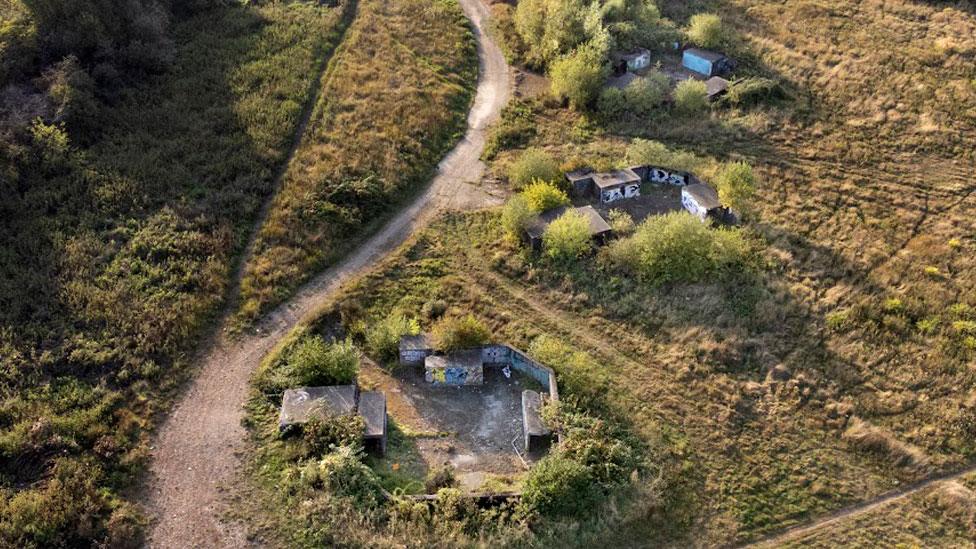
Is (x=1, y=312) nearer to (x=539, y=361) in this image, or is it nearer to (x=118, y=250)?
(x=118, y=250)

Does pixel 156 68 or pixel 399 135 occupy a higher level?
pixel 156 68

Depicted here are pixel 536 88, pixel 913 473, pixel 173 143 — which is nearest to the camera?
pixel 913 473

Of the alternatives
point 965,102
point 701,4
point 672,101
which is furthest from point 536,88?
point 965,102

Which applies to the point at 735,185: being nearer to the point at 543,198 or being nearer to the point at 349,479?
the point at 543,198

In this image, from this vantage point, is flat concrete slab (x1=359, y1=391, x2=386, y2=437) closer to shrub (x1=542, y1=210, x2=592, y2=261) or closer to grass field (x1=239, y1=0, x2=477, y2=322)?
grass field (x1=239, y1=0, x2=477, y2=322)

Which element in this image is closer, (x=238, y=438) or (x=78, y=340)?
(x=238, y=438)

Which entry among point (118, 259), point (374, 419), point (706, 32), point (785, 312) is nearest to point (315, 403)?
point (374, 419)

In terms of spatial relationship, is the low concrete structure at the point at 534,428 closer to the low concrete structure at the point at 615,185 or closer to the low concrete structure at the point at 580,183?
the low concrete structure at the point at 615,185
